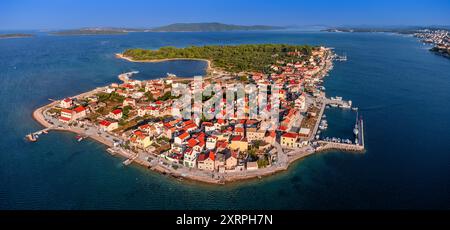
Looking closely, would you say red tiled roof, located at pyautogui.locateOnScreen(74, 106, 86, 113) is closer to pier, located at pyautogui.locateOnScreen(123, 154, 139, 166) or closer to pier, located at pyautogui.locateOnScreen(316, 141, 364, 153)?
pier, located at pyautogui.locateOnScreen(123, 154, 139, 166)

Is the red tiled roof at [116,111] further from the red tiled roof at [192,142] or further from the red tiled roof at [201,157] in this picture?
the red tiled roof at [201,157]

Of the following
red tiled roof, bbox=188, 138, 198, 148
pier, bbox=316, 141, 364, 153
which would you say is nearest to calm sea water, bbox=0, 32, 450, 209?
pier, bbox=316, 141, 364, 153

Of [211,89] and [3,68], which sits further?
[3,68]

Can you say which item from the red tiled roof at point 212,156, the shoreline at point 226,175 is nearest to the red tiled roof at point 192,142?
the red tiled roof at point 212,156

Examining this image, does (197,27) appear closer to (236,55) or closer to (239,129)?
(236,55)
